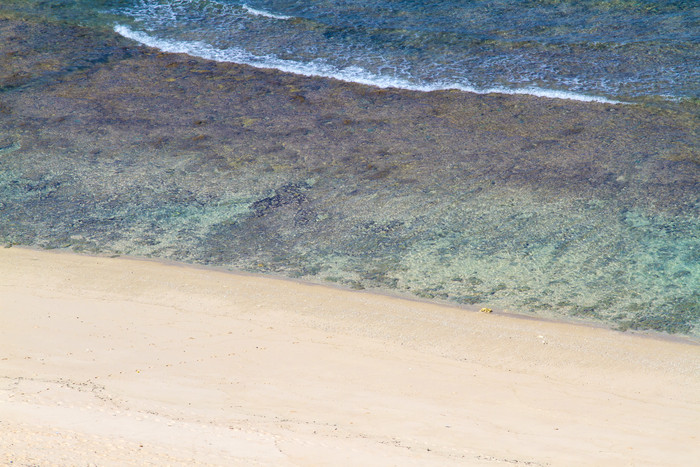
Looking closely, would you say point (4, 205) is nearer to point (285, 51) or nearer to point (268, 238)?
point (268, 238)

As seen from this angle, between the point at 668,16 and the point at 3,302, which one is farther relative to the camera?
the point at 668,16

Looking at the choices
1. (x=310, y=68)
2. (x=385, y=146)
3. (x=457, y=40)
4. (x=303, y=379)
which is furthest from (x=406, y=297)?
(x=457, y=40)

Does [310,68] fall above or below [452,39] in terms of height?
below

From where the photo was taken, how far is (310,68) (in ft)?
33.8

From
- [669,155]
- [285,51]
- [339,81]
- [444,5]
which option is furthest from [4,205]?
[444,5]

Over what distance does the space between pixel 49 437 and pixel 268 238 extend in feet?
9.92

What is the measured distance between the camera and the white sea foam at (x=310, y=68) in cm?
926

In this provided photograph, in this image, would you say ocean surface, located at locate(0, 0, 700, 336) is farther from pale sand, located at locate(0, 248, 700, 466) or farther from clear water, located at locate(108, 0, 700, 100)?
pale sand, located at locate(0, 248, 700, 466)

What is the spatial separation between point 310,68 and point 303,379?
6990mm

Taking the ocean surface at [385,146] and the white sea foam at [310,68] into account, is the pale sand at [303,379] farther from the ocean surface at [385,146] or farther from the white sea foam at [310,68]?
the white sea foam at [310,68]

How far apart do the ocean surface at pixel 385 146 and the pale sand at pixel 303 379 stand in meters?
0.49

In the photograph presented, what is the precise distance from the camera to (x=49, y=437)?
3.24 m

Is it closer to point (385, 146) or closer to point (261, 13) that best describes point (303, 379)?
point (385, 146)

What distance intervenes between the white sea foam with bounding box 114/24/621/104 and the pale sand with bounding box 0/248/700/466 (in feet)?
16.5
